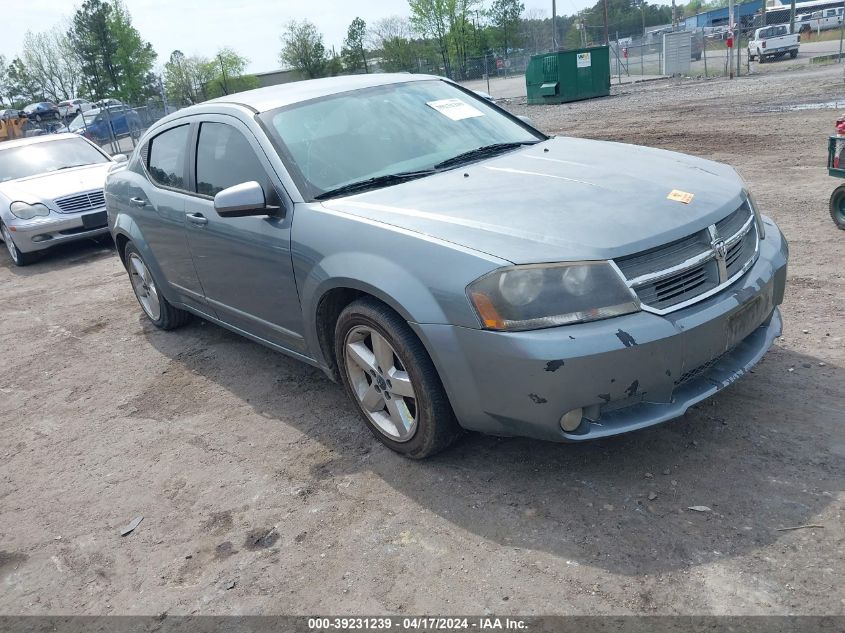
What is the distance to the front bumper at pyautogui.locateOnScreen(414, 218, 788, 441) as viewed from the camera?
110 inches

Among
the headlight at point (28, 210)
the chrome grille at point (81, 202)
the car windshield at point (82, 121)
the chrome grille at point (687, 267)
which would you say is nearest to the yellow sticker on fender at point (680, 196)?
the chrome grille at point (687, 267)

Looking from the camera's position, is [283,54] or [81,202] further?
[283,54]

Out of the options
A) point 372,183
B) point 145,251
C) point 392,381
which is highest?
point 372,183

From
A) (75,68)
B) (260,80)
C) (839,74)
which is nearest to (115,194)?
(839,74)

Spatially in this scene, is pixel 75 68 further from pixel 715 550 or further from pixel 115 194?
pixel 715 550

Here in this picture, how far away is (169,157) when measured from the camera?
→ 16.7ft

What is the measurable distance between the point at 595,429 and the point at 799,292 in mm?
2812

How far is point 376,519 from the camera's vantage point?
319 cm

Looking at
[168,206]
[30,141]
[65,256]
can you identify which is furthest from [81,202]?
[168,206]

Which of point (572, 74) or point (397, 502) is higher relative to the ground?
point (572, 74)

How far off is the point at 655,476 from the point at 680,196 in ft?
4.11

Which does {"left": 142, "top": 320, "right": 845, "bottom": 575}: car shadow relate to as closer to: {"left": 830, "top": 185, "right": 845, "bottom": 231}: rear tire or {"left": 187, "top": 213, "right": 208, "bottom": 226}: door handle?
{"left": 187, "top": 213, "right": 208, "bottom": 226}: door handle

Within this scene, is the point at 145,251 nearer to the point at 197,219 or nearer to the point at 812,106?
the point at 197,219

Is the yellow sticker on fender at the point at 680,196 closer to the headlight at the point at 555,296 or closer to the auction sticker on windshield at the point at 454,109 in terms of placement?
the headlight at the point at 555,296
